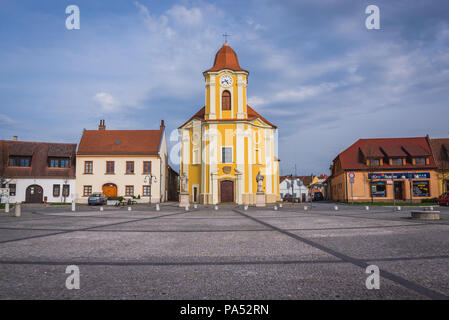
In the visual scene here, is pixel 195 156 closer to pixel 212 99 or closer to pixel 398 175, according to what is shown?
pixel 212 99

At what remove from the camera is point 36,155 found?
4344 cm

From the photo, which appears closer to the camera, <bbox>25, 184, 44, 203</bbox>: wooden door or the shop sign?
<bbox>25, 184, 44, 203</bbox>: wooden door

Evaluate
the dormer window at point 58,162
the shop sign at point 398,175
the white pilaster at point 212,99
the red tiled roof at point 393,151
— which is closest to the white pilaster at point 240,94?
the white pilaster at point 212,99

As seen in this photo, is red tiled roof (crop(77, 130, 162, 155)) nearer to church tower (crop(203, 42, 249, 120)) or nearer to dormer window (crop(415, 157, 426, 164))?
church tower (crop(203, 42, 249, 120))

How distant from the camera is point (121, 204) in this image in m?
36.2

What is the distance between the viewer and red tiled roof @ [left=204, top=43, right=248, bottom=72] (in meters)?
40.9

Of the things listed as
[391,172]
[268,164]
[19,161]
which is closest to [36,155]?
[19,161]

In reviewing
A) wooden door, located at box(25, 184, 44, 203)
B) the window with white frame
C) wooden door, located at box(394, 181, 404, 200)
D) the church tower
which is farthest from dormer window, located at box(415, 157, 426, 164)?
wooden door, located at box(25, 184, 44, 203)

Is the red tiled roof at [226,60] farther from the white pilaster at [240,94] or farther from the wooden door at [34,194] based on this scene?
the wooden door at [34,194]

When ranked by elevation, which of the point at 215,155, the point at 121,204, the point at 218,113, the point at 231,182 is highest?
the point at 218,113
